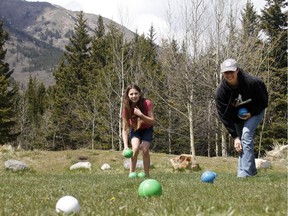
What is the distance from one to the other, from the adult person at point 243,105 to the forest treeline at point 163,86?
15460 millimetres

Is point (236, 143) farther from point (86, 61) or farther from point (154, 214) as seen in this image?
point (86, 61)

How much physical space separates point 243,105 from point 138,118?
2345mm

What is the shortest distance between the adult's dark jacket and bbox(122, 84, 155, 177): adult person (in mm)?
1714

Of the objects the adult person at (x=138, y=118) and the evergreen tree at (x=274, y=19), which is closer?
the adult person at (x=138, y=118)

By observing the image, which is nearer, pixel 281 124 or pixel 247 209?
pixel 247 209

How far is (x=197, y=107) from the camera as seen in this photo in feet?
80.4

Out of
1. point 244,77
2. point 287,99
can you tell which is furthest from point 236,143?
point 287,99

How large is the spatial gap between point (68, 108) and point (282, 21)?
978 inches

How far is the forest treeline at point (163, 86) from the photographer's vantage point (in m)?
23.2

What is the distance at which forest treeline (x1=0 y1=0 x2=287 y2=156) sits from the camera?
912 inches

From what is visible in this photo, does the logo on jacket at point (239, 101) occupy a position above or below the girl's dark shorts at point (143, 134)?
above

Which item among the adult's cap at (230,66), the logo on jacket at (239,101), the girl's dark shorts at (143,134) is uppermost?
the adult's cap at (230,66)

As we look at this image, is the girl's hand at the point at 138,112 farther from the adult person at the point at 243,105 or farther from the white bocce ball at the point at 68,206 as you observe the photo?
the white bocce ball at the point at 68,206

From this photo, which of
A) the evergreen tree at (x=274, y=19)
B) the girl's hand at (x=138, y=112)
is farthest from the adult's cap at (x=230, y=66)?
the evergreen tree at (x=274, y=19)
